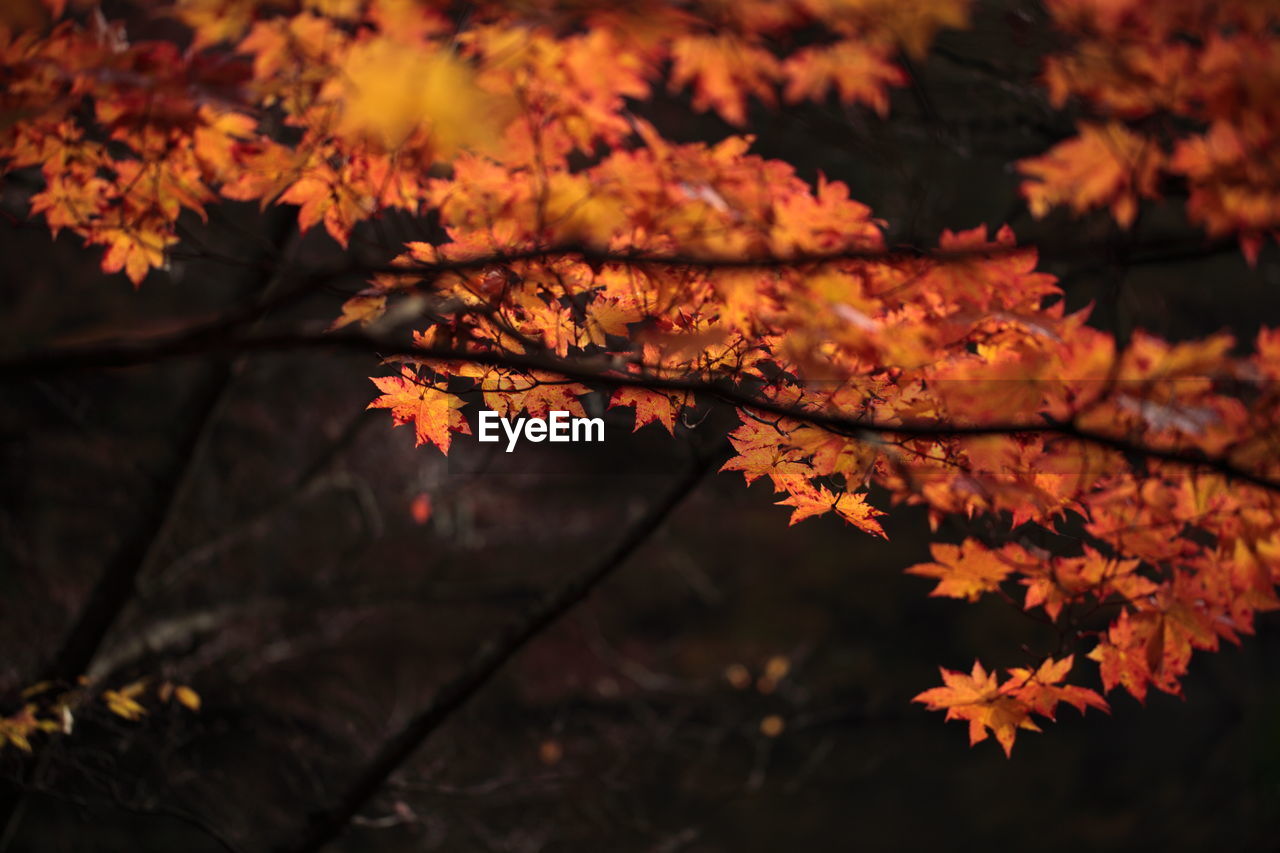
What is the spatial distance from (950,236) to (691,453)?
2.85 ft

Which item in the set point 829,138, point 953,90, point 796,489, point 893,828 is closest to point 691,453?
point 796,489

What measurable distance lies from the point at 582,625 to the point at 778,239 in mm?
7381

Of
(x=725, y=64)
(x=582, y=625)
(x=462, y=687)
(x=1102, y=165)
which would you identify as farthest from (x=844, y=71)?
(x=582, y=625)

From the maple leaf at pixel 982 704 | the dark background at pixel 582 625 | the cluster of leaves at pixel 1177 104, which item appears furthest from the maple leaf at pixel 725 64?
the dark background at pixel 582 625

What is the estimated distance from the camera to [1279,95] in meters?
1.31

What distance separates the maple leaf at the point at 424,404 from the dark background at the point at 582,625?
2584 millimetres

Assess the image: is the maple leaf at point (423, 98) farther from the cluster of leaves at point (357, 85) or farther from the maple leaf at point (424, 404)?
the maple leaf at point (424, 404)

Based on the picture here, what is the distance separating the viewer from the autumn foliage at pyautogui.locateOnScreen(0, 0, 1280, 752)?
56.1 inches

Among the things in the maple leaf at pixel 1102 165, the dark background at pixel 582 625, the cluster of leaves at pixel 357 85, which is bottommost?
the dark background at pixel 582 625

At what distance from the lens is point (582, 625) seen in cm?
878

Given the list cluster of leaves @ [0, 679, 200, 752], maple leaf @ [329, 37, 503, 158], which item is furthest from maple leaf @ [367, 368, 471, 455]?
cluster of leaves @ [0, 679, 200, 752]

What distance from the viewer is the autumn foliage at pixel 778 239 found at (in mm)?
1424

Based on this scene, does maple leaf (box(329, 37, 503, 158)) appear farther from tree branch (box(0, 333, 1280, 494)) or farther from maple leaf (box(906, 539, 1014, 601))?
maple leaf (box(906, 539, 1014, 601))

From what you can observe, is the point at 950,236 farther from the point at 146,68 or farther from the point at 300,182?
the point at 146,68
